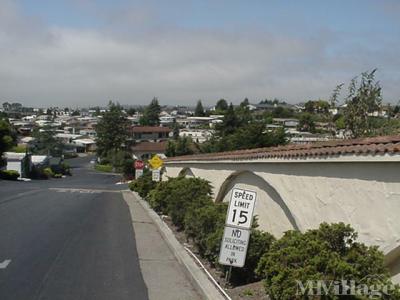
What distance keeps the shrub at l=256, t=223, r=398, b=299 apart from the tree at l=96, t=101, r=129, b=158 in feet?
393

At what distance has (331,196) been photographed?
8625 millimetres

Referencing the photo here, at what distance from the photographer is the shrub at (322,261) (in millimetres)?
6312

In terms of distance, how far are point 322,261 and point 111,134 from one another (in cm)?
12363

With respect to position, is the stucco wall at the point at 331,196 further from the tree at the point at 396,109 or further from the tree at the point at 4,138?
the tree at the point at 4,138

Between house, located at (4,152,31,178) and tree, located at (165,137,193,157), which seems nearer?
house, located at (4,152,31,178)

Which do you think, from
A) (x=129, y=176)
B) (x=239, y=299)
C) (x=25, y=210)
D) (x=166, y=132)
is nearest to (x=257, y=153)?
(x=239, y=299)

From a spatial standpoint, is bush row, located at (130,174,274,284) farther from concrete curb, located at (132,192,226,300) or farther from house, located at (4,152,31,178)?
house, located at (4,152,31,178)

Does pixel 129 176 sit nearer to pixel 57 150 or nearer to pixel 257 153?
pixel 57 150

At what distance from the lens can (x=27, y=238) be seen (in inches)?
550

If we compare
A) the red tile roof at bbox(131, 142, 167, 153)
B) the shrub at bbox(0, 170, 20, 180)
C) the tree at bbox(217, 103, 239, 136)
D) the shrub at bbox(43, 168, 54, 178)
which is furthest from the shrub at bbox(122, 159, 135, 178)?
the red tile roof at bbox(131, 142, 167, 153)

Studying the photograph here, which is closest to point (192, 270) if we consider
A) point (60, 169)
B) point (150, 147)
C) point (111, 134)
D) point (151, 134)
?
point (60, 169)

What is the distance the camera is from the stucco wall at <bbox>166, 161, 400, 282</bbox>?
700 centimetres

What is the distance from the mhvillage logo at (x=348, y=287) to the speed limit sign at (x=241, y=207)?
7.98ft

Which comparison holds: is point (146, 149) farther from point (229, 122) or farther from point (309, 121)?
point (309, 121)
